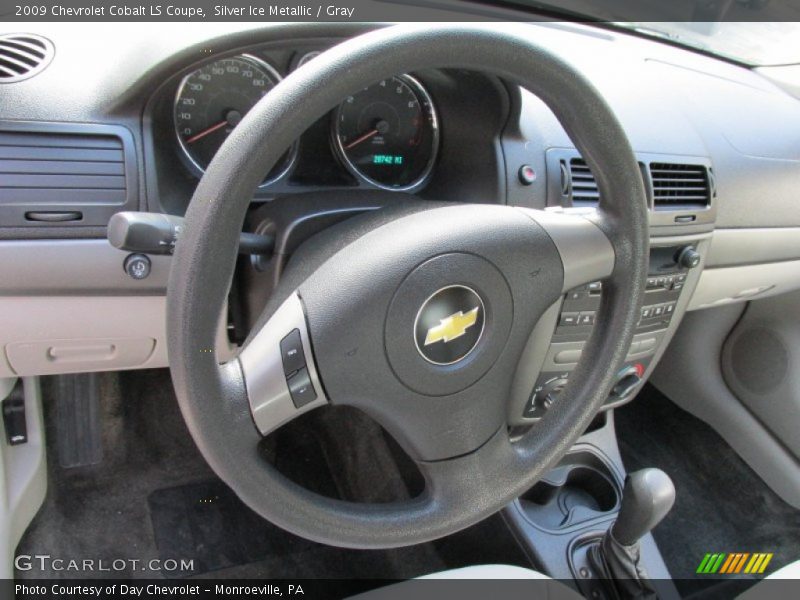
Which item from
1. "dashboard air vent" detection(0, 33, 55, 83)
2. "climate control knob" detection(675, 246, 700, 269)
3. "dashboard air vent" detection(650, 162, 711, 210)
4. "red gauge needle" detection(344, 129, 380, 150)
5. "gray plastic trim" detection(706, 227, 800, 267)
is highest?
"dashboard air vent" detection(0, 33, 55, 83)

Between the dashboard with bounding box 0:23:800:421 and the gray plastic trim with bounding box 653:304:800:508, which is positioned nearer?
the dashboard with bounding box 0:23:800:421

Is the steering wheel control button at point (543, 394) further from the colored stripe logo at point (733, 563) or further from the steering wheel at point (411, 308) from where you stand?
the colored stripe logo at point (733, 563)

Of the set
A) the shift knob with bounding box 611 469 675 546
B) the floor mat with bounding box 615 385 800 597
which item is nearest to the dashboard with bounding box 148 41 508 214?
the shift knob with bounding box 611 469 675 546

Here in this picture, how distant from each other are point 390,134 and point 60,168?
526 millimetres

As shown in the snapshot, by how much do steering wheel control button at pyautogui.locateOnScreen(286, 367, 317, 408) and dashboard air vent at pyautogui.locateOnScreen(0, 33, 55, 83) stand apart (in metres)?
0.63

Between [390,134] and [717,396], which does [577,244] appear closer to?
[390,134]

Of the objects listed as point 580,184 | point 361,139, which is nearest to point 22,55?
point 361,139

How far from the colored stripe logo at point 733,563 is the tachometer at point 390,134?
1342mm

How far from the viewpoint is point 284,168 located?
127 centimetres

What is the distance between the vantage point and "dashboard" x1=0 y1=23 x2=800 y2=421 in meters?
1.08

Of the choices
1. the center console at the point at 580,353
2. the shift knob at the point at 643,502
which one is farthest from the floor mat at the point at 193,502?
the shift knob at the point at 643,502

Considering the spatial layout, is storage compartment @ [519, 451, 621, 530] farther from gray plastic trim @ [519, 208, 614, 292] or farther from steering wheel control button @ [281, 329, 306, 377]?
steering wheel control button @ [281, 329, 306, 377]

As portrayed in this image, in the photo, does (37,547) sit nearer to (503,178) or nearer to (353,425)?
(353,425)

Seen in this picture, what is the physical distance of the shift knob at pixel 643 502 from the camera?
1.37m
